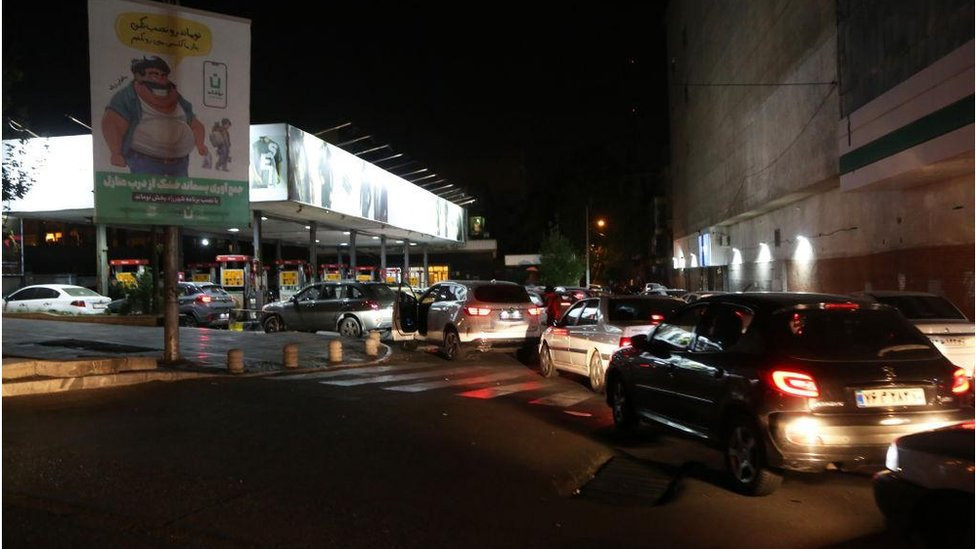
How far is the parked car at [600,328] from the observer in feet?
36.0

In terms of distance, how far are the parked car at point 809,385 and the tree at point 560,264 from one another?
47.0 meters

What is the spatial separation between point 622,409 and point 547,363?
4.74 meters

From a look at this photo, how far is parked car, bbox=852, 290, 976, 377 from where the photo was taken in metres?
10.3

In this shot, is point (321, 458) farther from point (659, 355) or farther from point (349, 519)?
point (659, 355)

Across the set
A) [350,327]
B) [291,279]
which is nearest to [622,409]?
[350,327]

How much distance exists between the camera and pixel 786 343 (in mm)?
6039

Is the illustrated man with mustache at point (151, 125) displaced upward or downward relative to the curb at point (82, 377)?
upward

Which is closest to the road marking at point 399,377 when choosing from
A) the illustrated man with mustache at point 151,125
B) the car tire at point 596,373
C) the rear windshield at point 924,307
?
the car tire at point 596,373

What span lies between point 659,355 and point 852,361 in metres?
1.98

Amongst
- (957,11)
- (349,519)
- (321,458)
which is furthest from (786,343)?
(957,11)

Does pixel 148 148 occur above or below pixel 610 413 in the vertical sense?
above

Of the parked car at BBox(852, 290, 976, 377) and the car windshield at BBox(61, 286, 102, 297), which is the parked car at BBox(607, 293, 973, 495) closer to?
→ the parked car at BBox(852, 290, 976, 377)

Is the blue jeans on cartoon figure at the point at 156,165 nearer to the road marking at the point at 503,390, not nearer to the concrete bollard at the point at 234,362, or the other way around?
the concrete bollard at the point at 234,362

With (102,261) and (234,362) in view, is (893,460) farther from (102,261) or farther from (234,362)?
(102,261)
